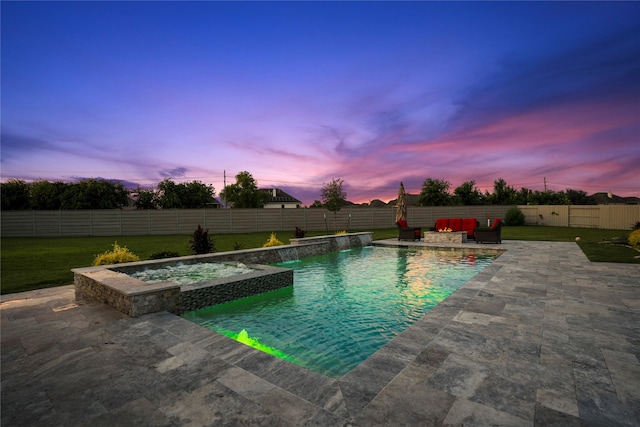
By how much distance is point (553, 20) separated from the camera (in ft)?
29.3

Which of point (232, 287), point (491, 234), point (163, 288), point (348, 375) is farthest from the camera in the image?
point (491, 234)

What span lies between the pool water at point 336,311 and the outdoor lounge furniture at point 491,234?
13.9 feet

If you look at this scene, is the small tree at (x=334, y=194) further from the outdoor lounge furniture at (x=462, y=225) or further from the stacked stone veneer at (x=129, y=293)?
the stacked stone veneer at (x=129, y=293)

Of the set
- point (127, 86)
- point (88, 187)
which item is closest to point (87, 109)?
point (127, 86)

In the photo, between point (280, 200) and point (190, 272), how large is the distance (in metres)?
50.1

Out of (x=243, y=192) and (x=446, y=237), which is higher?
(x=243, y=192)

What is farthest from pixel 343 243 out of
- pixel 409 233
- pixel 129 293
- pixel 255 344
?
pixel 129 293

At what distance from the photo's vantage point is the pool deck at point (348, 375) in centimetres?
188

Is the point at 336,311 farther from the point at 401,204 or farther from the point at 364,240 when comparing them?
the point at 401,204

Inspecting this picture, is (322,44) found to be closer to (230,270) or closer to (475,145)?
(230,270)

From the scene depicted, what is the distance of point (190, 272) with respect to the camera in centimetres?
645

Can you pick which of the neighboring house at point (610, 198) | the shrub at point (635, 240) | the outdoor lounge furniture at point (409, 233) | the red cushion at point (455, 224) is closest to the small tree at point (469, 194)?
the red cushion at point (455, 224)

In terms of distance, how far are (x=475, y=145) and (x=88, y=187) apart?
34.9 metres

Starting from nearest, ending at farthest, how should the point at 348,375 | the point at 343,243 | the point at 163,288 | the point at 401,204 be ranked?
the point at 348,375 < the point at 163,288 < the point at 343,243 < the point at 401,204
